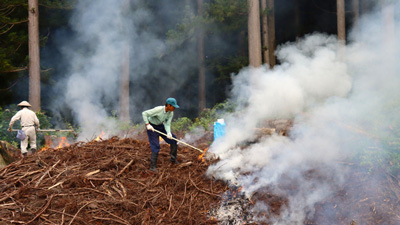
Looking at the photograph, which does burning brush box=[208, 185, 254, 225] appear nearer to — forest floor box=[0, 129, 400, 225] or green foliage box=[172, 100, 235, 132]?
forest floor box=[0, 129, 400, 225]

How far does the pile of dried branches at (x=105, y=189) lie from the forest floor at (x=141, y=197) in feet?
0.05

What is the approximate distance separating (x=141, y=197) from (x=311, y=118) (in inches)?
169

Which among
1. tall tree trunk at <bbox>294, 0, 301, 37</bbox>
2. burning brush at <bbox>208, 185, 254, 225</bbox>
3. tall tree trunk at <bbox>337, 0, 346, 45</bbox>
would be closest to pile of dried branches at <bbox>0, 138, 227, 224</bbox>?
burning brush at <bbox>208, 185, 254, 225</bbox>

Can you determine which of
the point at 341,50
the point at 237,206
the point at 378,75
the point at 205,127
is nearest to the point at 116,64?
the point at 205,127

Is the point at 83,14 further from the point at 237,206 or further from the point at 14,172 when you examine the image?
the point at 237,206

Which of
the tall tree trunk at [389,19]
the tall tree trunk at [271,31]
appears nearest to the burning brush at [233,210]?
the tall tree trunk at [389,19]

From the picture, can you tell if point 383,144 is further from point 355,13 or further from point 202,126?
point 355,13

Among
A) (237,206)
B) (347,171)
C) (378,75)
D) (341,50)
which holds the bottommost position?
(237,206)

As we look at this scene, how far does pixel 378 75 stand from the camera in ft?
33.5

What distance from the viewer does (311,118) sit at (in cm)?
799

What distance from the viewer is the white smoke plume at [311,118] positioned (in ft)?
20.6

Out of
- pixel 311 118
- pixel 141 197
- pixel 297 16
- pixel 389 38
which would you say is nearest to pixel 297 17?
pixel 297 16

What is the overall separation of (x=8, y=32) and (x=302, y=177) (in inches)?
631

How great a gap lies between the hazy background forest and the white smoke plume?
17.7 ft
